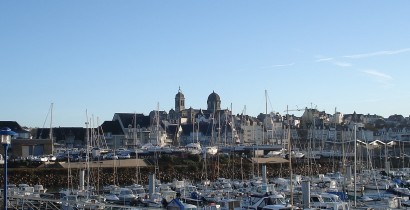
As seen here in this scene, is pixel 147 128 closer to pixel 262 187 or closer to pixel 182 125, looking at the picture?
pixel 182 125

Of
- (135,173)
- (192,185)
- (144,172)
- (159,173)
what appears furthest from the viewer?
(144,172)

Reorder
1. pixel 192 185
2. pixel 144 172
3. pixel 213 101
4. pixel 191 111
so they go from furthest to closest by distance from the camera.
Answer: pixel 213 101
pixel 191 111
pixel 144 172
pixel 192 185

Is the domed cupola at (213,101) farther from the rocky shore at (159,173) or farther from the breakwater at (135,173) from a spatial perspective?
the breakwater at (135,173)

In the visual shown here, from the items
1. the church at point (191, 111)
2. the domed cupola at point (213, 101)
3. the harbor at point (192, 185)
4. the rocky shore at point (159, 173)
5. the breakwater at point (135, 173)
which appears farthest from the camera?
the domed cupola at point (213, 101)

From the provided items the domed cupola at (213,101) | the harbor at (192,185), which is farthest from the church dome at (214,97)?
the harbor at (192,185)

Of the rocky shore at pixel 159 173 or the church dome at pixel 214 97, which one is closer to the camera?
the rocky shore at pixel 159 173

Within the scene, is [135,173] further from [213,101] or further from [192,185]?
[213,101]

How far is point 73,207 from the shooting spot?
27641mm

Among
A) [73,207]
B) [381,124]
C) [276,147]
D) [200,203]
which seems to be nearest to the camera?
[73,207]

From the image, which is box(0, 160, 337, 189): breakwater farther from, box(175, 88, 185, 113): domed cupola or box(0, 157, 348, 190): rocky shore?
box(175, 88, 185, 113): domed cupola

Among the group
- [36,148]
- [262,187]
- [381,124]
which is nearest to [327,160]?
[36,148]

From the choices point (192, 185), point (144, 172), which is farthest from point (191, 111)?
point (192, 185)

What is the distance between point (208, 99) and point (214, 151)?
7449 cm

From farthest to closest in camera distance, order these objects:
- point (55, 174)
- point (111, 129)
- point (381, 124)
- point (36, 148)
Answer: point (381, 124) < point (111, 129) < point (36, 148) < point (55, 174)
